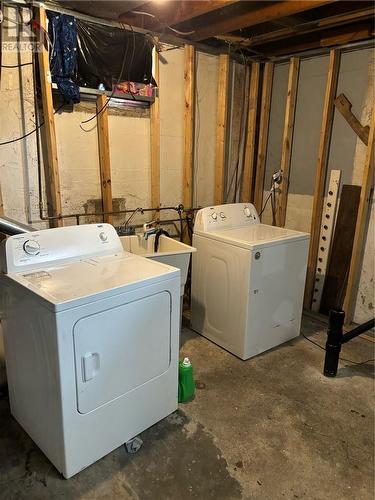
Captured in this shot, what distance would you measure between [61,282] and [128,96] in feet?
5.79

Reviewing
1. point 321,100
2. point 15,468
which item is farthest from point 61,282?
point 321,100

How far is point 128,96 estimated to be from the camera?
9.14 ft

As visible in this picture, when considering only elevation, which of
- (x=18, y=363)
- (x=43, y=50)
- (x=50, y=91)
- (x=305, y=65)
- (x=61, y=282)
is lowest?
(x=18, y=363)

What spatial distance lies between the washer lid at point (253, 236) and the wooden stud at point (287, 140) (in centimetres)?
65

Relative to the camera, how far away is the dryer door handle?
5.14ft

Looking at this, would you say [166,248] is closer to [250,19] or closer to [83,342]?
[83,342]

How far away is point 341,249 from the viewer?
323 centimetres

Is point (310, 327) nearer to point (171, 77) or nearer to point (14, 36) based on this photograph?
point (171, 77)

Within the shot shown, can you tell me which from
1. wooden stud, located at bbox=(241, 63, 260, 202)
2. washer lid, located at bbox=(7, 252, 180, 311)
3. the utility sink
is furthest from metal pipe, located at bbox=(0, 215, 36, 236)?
wooden stud, located at bbox=(241, 63, 260, 202)

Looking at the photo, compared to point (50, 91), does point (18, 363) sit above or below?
below

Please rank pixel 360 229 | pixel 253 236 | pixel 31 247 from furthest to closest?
pixel 360 229 < pixel 253 236 < pixel 31 247

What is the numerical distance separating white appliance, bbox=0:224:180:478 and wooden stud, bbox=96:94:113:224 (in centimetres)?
81

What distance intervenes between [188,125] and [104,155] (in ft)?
2.80

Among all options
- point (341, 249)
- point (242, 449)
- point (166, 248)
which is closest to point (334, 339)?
point (242, 449)
